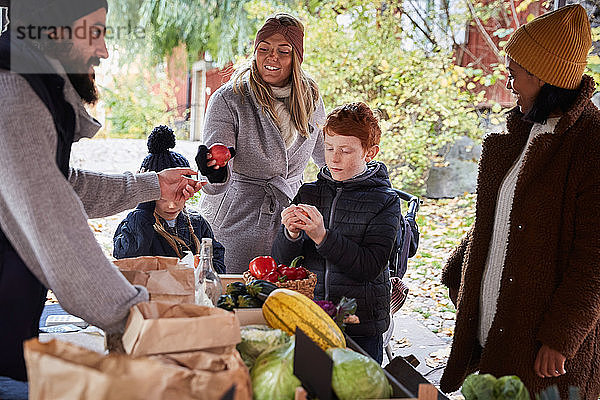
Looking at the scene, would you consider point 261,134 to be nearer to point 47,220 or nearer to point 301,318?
point 301,318

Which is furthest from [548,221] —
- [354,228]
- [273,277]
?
[273,277]

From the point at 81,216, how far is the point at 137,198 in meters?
0.61

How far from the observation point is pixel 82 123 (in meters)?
1.42

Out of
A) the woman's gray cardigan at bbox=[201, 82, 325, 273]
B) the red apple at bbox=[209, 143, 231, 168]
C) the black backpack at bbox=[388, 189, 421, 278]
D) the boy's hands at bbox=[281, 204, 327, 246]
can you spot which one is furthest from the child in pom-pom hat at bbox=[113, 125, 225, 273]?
the black backpack at bbox=[388, 189, 421, 278]

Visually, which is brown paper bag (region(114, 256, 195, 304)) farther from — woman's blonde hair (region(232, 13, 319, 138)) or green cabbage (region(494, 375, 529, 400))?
woman's blonde hair (region(232, 13, 319, 138))

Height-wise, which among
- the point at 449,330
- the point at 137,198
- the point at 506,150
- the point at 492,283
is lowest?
the point at 449,330

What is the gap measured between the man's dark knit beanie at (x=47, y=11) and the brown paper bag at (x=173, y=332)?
25.0 inches

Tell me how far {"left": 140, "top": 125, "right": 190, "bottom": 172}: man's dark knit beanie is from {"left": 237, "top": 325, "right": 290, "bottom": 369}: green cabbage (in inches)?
56.5

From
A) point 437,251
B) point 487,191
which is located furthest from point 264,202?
point 437,251

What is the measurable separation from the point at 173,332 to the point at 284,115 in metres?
1.72

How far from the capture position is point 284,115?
277 centimetres

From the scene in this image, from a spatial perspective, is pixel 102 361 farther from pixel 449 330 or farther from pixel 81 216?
pixel 449 330

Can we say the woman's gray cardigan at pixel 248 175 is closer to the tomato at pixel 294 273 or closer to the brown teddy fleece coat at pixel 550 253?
the tomato at pixel 294 273

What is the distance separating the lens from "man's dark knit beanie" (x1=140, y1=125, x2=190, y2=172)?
271cm
